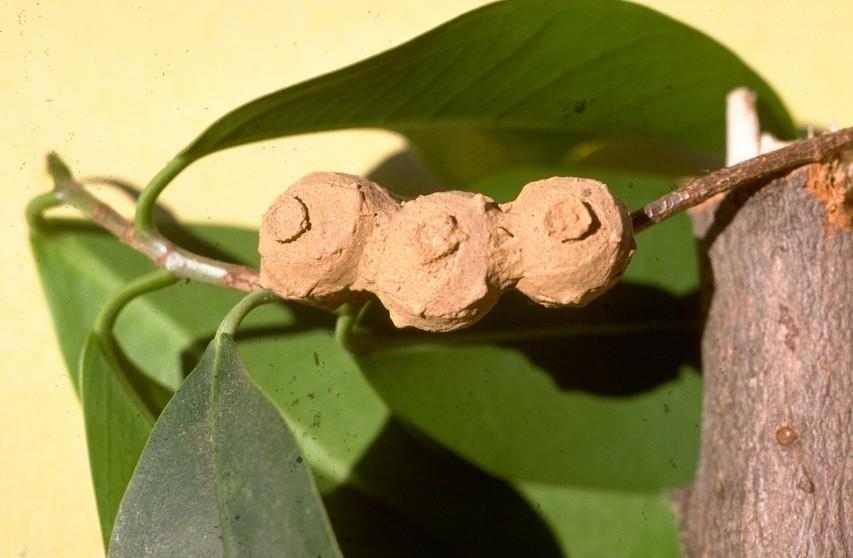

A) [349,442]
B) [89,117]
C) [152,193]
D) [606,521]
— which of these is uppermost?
[89,117]

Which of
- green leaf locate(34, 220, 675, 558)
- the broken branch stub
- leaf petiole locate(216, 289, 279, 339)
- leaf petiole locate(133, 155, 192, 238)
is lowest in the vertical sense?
green leaf locate(34, 220, 675, 558)

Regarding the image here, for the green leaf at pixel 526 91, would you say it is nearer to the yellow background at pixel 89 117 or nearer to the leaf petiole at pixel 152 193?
the leaf petiole at pixel 152 193

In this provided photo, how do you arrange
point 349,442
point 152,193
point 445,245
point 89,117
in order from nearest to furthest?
1. point 445,245
2. point 152,193
3. point 349,442
4. point 89,117

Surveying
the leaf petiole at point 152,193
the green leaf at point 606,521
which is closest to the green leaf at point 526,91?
the leaf petiole at point 152,193

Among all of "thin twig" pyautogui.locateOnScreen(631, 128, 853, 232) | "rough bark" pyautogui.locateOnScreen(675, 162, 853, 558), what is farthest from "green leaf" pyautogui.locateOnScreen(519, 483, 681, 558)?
"thin twig" pyautogui.locateOnScreen(631, 128, 853, 232)

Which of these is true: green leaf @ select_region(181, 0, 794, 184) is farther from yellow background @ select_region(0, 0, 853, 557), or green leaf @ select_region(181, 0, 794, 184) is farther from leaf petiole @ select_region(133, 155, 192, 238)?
yellow background @ select_region(0, 0, 853, 557)

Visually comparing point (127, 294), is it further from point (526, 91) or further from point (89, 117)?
point (526, 91)

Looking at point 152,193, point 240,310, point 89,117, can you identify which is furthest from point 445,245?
point 89,117

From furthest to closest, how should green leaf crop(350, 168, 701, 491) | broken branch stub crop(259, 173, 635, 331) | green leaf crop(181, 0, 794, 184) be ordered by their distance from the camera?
green leaf crop(350, 168, 701, 491) → green leaf crop(181, 0, 794, 184) → broken branch stub crop(259, 173, 635, 331)
